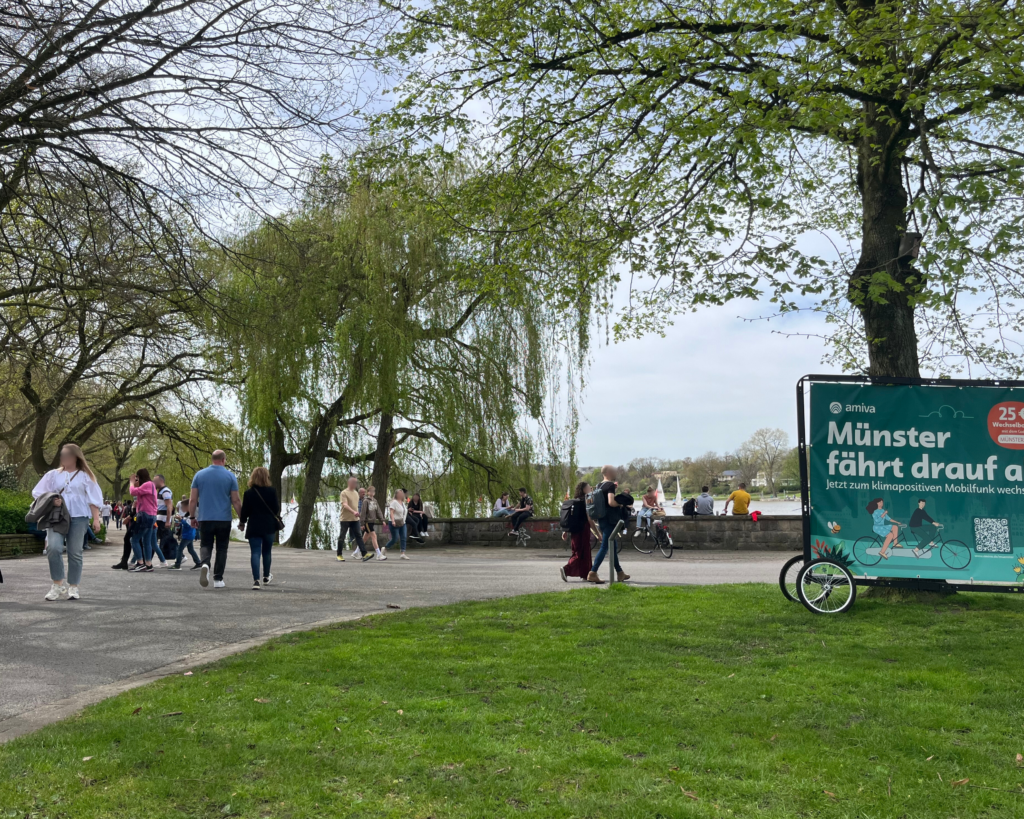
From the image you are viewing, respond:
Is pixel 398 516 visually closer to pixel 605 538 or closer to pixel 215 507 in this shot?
pixel 215 507

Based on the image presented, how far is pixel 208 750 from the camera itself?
14.7 feet

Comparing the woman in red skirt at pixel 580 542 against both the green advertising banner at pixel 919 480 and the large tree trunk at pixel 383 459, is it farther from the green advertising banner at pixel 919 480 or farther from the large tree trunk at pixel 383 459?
the large tree trunk at pixel 383 459

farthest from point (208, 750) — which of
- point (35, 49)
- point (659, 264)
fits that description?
point (659, 264)

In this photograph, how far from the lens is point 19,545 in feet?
68.1

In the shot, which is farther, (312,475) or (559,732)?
(312,475)

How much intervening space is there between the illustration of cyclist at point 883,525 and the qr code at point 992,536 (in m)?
0.81

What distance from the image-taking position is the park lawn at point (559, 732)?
386 cm

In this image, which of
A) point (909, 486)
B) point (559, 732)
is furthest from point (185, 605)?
point (909, 486)

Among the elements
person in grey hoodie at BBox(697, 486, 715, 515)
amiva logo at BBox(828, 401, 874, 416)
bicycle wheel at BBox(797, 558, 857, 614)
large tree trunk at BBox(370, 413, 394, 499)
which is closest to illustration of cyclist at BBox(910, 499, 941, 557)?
bicycle wheel at BBox(797, 558, 857, 614)

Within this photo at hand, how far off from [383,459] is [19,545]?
9463 millimetres

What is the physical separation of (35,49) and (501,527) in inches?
751

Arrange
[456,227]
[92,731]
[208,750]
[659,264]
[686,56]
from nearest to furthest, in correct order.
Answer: [208,750] < [92,731] < [686,56] < [659,264] < [456,227]

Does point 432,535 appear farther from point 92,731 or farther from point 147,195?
point 92,731

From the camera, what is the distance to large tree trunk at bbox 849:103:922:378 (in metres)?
10.3
